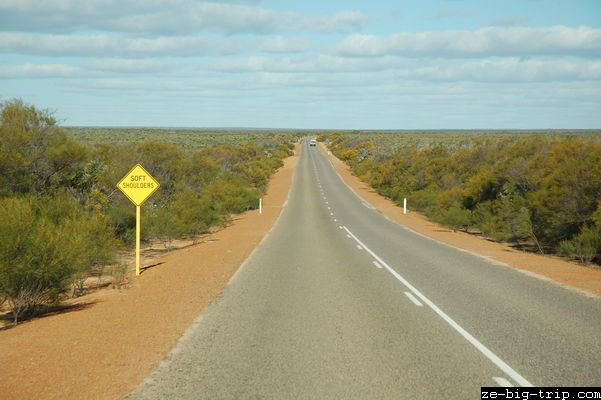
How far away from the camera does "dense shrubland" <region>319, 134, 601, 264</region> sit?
23.4 meters

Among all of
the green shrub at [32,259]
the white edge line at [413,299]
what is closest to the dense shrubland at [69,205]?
the green shrub at [32,259]

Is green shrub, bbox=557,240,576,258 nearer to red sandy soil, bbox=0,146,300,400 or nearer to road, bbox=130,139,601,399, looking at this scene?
road, bbox=130,139,601,399

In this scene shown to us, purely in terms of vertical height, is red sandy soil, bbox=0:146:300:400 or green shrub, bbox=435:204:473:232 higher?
red sandy soil, bbox=0:146:300:400

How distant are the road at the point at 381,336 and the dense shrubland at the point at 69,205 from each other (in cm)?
367

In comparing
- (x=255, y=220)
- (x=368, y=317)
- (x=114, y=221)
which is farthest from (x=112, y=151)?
(x=368, y=317)

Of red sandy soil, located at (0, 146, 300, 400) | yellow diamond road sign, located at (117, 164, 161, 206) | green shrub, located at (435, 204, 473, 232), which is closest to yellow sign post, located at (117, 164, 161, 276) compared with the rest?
yellow diamond road sign, located at (117, 164, 161, 206)

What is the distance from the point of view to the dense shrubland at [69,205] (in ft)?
39.3

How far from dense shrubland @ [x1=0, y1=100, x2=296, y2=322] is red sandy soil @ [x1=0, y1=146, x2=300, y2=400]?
92 cm

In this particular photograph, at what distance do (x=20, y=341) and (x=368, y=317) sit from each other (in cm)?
534

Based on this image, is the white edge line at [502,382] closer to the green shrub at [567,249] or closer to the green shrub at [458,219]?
the green shrub at [567,249]

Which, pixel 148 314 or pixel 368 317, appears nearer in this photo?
pixel 368 317

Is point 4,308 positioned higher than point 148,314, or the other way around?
point 148,314

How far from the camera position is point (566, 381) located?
6.34 metres

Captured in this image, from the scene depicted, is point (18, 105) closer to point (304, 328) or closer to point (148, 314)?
point (148, 314)
